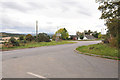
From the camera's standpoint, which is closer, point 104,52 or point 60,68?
point 60,68

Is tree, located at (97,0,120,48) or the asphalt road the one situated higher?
tree, located at (97,0,120,48)

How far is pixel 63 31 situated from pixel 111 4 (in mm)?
52150

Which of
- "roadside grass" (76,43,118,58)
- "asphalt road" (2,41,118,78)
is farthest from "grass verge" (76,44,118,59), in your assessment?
"asphalt road" (2,41,118,78)

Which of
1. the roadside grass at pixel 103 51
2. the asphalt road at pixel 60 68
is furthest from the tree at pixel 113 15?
the asphalt road at pixel 60 68

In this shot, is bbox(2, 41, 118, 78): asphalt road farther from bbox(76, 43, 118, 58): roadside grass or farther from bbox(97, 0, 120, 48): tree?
bbox(97, 0, 120, 48): tree

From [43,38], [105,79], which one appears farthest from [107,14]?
[43,38]

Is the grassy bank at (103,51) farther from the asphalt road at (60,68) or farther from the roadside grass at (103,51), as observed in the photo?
the asphalt road at (60,68)

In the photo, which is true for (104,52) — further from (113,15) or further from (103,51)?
(113,15)

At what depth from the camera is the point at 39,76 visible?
14.2 feet

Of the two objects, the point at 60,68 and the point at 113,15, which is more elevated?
the point at 113,15

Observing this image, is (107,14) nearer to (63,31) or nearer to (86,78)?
(86,78)

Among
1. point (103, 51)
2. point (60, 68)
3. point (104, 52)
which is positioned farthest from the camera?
point (103, 51)

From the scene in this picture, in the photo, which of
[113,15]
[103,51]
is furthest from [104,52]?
[113,15]

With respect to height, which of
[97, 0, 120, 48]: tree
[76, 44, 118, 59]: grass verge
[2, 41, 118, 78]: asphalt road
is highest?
[97, 0, 120, 48]: tree
